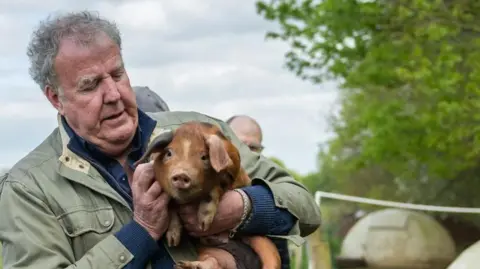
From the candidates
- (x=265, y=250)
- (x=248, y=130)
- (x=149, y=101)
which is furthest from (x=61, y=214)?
(x=248, y=130)

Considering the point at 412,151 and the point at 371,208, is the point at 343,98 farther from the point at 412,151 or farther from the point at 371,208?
the point at 412,151

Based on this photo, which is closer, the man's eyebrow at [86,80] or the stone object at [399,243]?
the man's eyebrow at [86,80]

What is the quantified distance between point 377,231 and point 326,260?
39.2 ft

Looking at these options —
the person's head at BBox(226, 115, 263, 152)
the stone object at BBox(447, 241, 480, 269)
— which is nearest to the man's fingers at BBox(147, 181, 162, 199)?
the person's head at BBox(226, 115, 263, 152)

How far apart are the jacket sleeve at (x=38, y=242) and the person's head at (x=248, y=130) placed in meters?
4.81

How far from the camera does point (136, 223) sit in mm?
4344

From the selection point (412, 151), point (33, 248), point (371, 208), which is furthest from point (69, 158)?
point (371, 208)

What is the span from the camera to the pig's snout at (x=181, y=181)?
13.4 ft

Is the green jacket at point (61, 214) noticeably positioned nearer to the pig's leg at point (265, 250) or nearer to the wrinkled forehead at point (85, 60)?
the pig's leg at point (265, 250)

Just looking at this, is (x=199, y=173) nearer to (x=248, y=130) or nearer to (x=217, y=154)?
(x=217, y=154)

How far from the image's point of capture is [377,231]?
2373 centimetres

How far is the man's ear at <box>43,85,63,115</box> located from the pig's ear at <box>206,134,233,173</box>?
727 millimetres

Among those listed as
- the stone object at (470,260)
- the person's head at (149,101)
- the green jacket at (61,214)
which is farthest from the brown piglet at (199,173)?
the stone object at (470,260)

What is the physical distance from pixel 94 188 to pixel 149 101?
6.11ft
